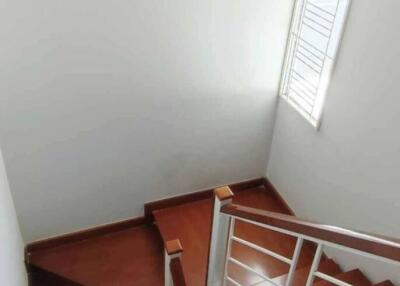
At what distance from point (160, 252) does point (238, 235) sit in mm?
578

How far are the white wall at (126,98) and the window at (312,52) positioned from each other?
9 cm

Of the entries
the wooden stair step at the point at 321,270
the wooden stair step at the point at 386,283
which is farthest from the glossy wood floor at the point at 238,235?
the wooden stair step at the point at 386,283

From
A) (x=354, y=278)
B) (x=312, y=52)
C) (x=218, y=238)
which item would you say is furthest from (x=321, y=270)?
(x=312, y=52)

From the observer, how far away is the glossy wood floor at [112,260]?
2.82 m

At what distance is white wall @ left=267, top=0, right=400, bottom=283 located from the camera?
2039mm

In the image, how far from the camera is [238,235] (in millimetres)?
3000

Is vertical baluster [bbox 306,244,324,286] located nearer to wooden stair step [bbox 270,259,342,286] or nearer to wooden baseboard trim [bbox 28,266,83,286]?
wooden stair step [bbox 270,259,342,286]

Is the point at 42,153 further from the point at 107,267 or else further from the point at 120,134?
the point at 107,267

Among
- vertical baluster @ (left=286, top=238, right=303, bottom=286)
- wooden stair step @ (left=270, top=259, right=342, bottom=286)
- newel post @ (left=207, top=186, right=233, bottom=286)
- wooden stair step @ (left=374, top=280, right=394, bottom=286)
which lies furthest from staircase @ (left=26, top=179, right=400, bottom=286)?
vertical baluster @ (left=286, top=238, right=303, bottom=286)

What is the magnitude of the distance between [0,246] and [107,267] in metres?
1.01

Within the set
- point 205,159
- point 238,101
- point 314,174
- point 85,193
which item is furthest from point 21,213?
point 314,174

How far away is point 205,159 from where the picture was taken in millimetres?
3133

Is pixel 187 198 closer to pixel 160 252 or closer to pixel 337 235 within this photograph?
pixel 160 252

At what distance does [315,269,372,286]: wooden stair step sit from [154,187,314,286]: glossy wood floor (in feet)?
1.31
